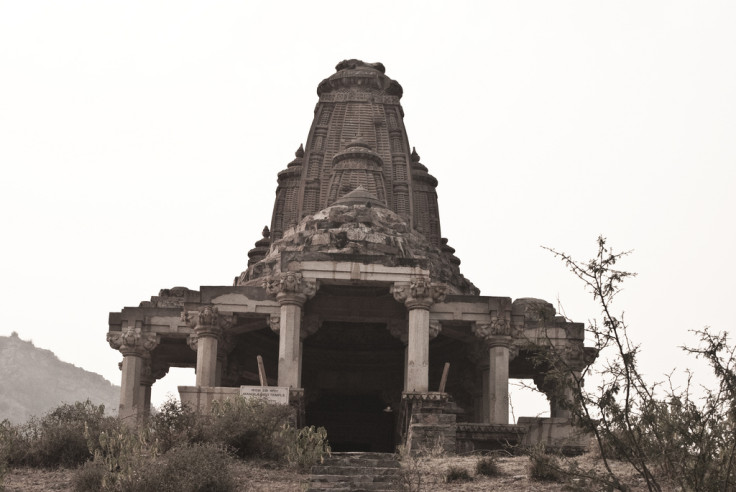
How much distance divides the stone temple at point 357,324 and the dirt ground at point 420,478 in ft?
13.3

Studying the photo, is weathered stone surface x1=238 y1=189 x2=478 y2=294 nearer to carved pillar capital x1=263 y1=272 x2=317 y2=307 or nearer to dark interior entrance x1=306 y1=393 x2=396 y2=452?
carved pillar capital x1=263 y1=272 x2=317 y2=307

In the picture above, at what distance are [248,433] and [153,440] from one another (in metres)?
1.84

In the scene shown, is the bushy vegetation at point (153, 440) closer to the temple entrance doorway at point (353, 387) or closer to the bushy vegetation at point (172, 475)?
the bushy vegetation at point (172, 475)

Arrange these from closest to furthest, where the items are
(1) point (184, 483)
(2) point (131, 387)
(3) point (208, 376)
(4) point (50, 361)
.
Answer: (1) point (184, 483) → (3) point (208, 376) → (2) point (131, 387) → (4) point (50, 361)

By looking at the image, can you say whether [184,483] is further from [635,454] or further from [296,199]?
[296,199]

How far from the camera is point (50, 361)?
152 m

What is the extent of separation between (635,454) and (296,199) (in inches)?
1379

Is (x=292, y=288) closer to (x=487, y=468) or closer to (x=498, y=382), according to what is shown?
(x=498, y=382)

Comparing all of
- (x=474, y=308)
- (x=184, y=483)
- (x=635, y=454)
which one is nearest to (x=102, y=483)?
(x=184, y=483)

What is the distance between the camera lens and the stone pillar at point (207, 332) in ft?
115

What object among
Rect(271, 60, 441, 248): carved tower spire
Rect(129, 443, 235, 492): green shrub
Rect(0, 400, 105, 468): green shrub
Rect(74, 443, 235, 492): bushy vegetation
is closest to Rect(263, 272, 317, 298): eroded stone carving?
Rect(0, 400, 105, 468): green shrub

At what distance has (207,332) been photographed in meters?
35.2

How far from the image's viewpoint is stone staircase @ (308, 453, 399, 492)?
21422mm

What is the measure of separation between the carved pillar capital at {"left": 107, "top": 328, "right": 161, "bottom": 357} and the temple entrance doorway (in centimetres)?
581
